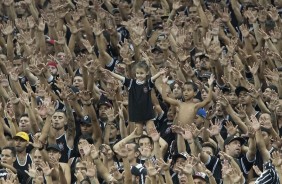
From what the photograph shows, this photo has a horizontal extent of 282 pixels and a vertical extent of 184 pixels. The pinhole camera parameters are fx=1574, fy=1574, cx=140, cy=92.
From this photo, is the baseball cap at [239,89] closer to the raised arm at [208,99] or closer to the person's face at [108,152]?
the raised arm at [208,99]

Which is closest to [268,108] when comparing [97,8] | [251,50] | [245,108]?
[245,108]

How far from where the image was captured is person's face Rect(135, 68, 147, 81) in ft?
57.0

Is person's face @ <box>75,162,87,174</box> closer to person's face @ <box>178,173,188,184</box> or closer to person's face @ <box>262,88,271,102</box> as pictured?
person's face @ <box>178,173,188,184</box>

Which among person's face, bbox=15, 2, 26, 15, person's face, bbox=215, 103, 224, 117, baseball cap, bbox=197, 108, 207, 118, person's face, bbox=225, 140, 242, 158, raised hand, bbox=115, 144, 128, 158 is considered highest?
raised hand, bbox=115, 144, 128, 158

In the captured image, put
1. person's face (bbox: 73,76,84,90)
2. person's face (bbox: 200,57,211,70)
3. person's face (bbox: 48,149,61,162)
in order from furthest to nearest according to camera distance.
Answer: person's face (bbox: 200,57,211,70), person's face (bbox: 73,76,84,90), person's face (bbox: 48,149,61,162)

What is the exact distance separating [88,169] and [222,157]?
1381 mm

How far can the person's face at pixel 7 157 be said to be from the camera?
54.3 feet

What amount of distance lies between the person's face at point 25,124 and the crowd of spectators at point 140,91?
1 cm

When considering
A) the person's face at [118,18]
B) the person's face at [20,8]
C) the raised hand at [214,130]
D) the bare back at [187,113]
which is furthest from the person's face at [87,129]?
the person's face at [20,8]

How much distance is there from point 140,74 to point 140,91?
20cm

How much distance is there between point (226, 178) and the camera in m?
14.8

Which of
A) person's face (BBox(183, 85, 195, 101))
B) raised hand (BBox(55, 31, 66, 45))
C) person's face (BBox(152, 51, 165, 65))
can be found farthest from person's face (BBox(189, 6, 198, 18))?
person's face (BBox(183, 85, 195, 101))

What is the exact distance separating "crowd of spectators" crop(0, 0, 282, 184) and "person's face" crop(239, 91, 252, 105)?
2 centimetres

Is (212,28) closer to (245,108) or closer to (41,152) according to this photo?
(245,108)
